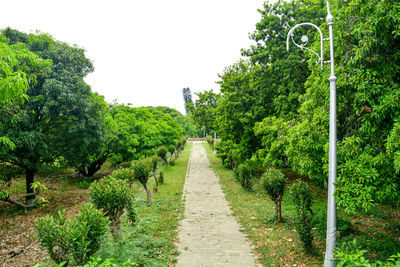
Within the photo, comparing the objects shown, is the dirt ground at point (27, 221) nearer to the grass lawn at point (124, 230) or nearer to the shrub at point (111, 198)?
the grass lawn at point (124, 230)

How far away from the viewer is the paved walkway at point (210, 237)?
6.39 m

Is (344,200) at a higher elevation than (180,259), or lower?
higher

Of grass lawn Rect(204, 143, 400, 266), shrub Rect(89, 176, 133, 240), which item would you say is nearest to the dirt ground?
shrub Rect(89, 176, 133, 240)

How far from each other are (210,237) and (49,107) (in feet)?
31.6

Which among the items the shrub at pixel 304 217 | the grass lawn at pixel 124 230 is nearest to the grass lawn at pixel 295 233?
the shrub at pixel 304 217

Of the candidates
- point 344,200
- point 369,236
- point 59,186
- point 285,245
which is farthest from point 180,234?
point 59,186

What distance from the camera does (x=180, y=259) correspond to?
21.1 ft

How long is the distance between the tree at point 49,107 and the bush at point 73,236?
7.67 metres

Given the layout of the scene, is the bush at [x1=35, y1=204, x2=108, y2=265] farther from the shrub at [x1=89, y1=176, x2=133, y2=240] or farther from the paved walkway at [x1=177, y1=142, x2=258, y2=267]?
the paved walkway at [x1=177, y1=142, x2=258, y2=267]

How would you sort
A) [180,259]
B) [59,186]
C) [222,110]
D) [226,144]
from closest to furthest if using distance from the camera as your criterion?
[180,259], [59,186], [222,110], [226,144]

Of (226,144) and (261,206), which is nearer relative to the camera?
(261,206)

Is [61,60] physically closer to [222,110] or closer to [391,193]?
[222,110]

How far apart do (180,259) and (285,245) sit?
3077mm

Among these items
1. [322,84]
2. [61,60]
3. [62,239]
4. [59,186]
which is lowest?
[59,186]
